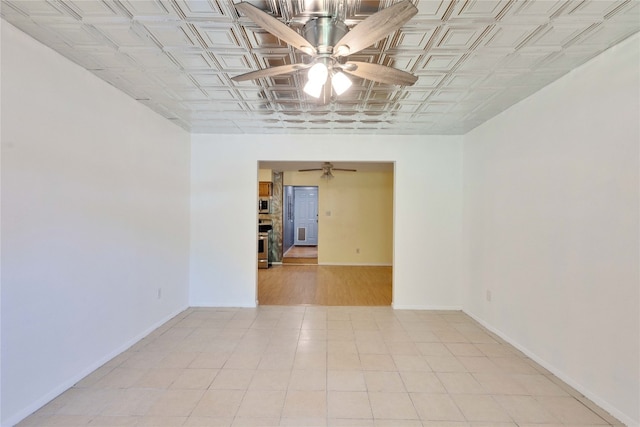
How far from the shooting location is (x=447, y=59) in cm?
212

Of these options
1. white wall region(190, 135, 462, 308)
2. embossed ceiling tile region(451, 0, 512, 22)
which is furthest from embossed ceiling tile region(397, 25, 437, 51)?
white wall region(190, 135, 462, 308)

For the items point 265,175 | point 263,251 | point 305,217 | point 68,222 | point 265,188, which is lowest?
point 263,251

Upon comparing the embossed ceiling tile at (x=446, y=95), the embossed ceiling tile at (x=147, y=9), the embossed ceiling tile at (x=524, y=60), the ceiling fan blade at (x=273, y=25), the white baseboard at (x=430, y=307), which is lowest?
the white baseboard at (x=430, y=307)

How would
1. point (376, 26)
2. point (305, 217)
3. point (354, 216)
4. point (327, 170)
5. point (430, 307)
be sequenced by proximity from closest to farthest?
Answer: point (376, 26) → point (430, 307) → point (327, 170) → point (354, 216) → point (305, 217)

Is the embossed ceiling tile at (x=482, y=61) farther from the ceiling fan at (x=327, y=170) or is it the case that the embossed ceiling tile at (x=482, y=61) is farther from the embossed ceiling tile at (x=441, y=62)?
the ceiling fan at (x=327, y=170)

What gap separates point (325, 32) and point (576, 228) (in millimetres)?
2233

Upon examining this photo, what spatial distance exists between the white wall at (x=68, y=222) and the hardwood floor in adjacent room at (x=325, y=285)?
77.3 inches

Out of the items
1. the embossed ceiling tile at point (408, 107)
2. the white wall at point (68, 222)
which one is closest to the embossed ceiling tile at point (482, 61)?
the embossed ceiling tile at point (408, 107)

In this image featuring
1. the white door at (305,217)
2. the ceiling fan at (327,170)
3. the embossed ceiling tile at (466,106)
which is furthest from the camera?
the white door at (305,217)

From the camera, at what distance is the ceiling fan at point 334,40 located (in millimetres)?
1325

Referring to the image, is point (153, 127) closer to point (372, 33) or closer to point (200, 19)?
point (200, 19)

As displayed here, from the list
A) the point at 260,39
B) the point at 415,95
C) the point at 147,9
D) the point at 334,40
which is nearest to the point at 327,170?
the point at 415,95

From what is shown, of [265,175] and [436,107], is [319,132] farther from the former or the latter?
[265,175]

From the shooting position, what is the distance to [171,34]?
1.86m
